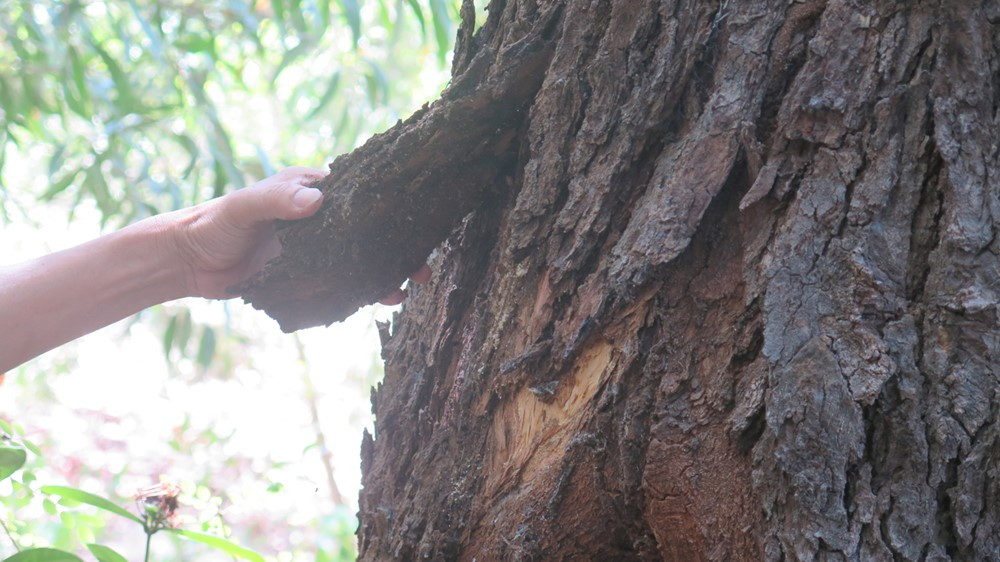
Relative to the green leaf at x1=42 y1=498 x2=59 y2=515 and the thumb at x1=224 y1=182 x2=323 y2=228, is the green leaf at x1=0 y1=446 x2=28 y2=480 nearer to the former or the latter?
the green leaf at x1=42 y1=498 x2=59 y2=515

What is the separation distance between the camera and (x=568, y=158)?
84 centimetres

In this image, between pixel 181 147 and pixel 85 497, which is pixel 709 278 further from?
pixel 181 147

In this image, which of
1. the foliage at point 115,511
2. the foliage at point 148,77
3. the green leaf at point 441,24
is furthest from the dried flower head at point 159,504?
the green leaf at point 441,24

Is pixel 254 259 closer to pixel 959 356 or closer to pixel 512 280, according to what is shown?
pixel 512 280

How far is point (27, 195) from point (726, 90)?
17.9ft

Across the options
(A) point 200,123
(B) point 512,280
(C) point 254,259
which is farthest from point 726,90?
(A) point 200,123

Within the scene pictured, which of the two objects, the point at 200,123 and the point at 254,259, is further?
the point at 200,123

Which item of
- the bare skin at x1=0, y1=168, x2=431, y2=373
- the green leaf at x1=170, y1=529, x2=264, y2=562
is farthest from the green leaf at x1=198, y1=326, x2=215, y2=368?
the green leaf at x1=170, y1=529, x2=264, y2=562

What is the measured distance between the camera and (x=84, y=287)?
119 centimetres

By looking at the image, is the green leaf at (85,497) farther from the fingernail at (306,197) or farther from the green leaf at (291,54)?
the green leaf at (291,54)

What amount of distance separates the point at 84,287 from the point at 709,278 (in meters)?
0.92

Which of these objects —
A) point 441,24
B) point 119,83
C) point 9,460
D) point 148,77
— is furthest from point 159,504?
point 148,77

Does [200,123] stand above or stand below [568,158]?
above

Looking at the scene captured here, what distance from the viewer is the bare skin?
1.12 metres
